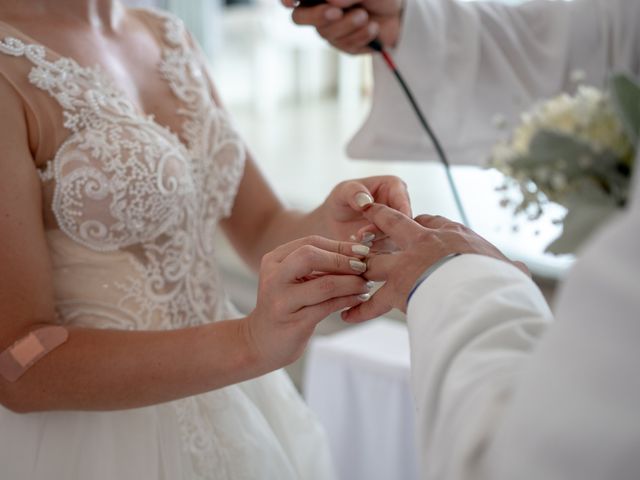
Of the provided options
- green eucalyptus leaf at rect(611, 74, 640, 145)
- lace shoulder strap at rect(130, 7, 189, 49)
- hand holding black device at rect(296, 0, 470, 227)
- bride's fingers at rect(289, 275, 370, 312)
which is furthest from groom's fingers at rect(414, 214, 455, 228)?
lace shoulder strap at rect(130, 7, 189, 49)

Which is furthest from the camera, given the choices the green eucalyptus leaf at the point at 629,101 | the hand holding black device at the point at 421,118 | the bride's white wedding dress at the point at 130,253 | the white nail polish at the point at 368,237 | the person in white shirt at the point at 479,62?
the person in white shirt at the point at 479,62

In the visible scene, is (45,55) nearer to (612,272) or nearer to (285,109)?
(612,272)

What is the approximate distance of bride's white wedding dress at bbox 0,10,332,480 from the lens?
1.22 metres

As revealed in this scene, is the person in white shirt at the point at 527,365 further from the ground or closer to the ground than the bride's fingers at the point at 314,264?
further from the ground

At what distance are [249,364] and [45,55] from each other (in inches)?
21.7

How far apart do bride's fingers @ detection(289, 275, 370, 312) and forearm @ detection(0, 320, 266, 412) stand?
0.53 feet

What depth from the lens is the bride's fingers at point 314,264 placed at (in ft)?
3.17

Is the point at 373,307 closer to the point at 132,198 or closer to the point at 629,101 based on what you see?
the point at 629,101

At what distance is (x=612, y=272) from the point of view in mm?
572

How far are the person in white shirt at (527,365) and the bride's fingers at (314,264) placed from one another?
14 cm

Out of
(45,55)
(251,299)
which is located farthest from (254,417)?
(251,299)

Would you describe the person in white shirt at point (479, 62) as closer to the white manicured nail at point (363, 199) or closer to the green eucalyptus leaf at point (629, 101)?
the white manicured nail at point (363, 199)

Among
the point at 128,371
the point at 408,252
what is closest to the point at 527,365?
the point at 408,252

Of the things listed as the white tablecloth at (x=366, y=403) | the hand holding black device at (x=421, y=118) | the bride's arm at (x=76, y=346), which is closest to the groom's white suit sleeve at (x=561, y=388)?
the bride's arm at (x=76, y=346)
